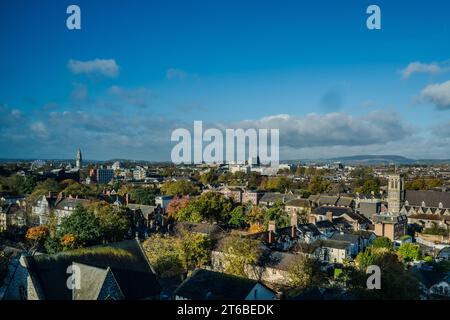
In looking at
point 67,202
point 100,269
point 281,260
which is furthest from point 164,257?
point 67,202

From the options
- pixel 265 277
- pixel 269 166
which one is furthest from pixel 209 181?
pixel 265 277

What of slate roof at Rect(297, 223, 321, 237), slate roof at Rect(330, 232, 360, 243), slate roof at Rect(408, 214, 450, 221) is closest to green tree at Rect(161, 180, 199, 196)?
slate roof at Rect(297, 223, 321, 237)

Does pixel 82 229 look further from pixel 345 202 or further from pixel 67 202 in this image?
pixel 345 202

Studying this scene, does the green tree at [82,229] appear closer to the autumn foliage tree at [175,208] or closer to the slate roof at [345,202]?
the autumn foliage tree at [175,208]

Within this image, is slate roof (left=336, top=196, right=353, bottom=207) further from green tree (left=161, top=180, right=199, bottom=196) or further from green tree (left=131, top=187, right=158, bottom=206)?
green tree (left=131, top=187, right=158, bottom=206)

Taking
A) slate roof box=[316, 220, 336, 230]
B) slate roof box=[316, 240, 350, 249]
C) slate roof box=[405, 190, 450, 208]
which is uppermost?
slate roof box=[405, 190, 450, 208]

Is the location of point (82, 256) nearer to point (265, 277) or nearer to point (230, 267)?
point (230, 267)

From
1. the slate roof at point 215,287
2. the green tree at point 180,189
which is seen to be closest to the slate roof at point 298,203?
the green tree at point 180,189
